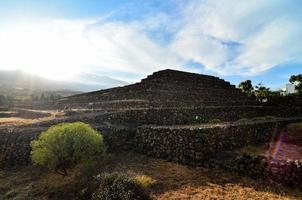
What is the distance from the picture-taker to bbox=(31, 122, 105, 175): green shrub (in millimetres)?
14102

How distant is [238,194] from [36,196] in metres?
8.55

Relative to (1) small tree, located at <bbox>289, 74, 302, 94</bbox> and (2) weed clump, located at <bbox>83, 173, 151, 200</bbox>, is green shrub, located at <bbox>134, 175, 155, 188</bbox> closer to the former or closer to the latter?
(2) weed clump, located at <bbox>83, 173, 151, 200</bbox>

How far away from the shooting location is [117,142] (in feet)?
61.0

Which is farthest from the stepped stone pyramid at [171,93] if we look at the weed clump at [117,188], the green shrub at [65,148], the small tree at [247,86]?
the weed clump at [117,188]

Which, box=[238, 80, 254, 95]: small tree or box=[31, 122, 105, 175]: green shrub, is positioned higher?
box=[238, 80, 254, 95]: small tree

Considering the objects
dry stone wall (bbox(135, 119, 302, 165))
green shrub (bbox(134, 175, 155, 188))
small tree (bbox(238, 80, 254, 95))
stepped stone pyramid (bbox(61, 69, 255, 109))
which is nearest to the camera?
green shrub (bbox(134, 175, 155, 188))

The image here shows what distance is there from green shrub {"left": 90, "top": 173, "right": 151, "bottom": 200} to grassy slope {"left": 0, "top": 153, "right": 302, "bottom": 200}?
70 cm

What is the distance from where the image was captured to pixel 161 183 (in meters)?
13.0

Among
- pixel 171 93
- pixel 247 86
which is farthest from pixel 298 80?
pixel 171 93

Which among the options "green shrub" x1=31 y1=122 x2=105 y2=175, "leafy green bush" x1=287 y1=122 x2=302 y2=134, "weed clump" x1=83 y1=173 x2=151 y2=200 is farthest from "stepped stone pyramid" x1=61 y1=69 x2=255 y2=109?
"weed clump" x1=83 y1=173 x2=151 y2=200

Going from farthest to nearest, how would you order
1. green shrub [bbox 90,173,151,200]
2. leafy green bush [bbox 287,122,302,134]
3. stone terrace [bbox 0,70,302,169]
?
1. leafy green bush [bbox 287,122,302,134]
2. stone terrace [bbox 0,70,302,169]
3. green shrub [bbox 90,173,151,200]

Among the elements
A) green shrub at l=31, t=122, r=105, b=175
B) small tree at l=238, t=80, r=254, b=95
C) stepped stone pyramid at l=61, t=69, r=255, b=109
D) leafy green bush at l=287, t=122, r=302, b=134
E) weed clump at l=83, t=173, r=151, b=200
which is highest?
small tree at l=238, t=80, r=254, b=95

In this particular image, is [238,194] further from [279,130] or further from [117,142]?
[279,130]

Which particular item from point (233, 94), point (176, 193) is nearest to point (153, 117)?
point (176, 193)
